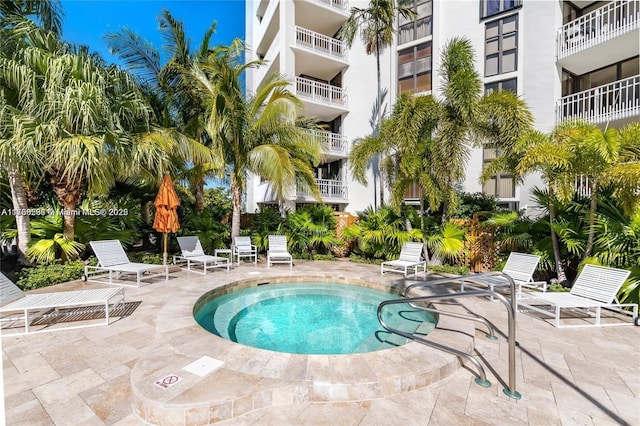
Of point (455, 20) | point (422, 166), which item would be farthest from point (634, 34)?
point (422, 166)

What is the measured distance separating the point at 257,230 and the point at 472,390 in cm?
1064

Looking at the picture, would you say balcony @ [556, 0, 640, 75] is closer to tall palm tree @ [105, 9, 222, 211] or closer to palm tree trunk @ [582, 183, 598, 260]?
palm tree trunk @ [582, 183, 598, 260]

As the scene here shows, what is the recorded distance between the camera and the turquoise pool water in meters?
5.07

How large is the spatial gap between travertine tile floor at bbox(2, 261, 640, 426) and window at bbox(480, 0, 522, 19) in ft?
45.6

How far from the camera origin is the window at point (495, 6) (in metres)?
13.1

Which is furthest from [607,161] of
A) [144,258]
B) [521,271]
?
[144,258]

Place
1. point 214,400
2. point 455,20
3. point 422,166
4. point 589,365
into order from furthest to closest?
1. point 455,20
2. point 422,166
3. point 589,365
4. point 214,400

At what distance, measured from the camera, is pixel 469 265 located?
1001 centimetres

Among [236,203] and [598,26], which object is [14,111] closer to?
[236,203]

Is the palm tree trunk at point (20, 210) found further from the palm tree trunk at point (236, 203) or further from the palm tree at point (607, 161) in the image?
the palm tree at point (607, 161)

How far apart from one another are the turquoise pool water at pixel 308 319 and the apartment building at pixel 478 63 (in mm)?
6520

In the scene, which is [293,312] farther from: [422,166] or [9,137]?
[9,137]

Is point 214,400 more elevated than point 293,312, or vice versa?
point 214,400

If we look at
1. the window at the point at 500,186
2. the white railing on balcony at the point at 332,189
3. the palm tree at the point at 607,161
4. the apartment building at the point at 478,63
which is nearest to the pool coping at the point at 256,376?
the palm tree at the point at 607,161
